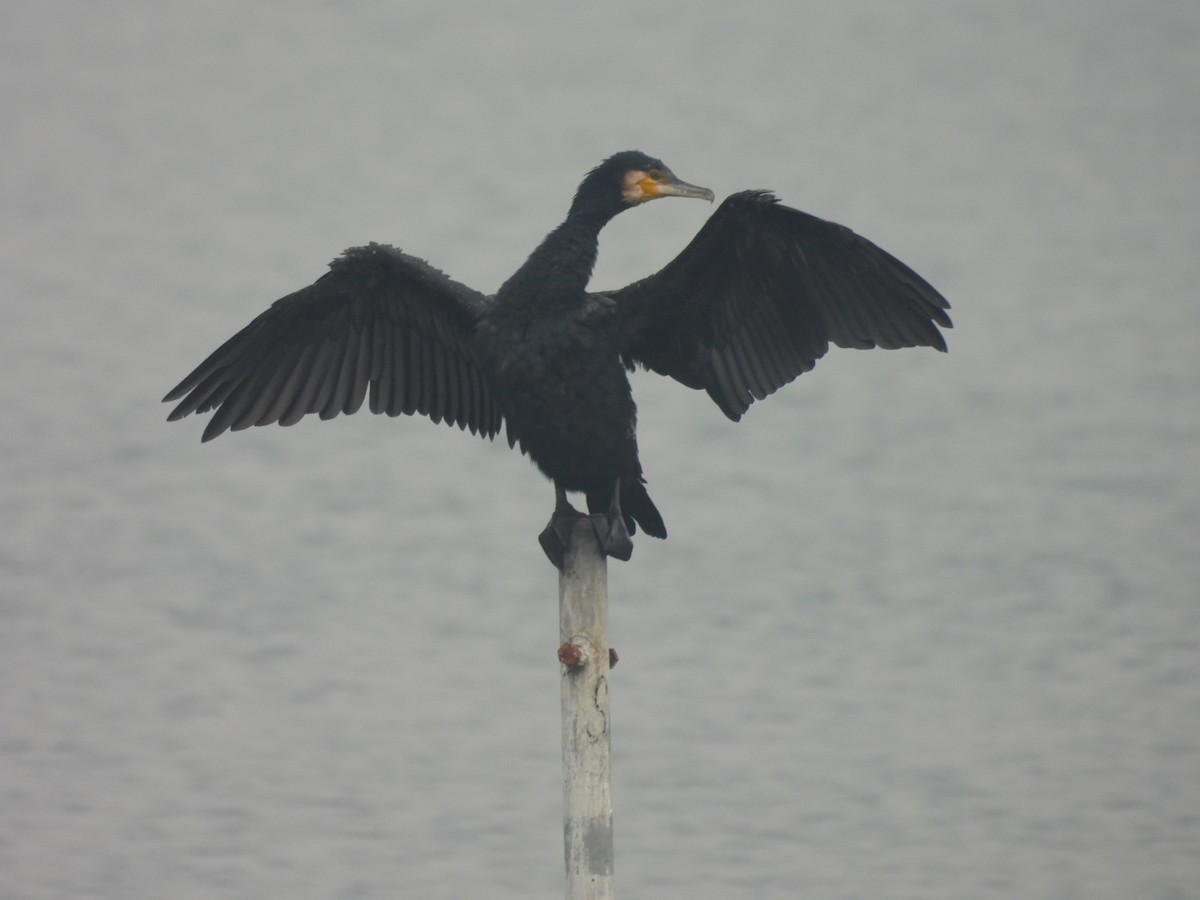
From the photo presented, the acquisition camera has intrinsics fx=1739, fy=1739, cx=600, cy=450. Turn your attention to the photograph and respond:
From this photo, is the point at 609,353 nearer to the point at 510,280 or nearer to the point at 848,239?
the point at 510,280

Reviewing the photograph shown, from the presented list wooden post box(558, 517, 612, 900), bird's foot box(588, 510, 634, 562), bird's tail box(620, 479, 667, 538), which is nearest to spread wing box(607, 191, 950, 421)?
bird's tail box(620, 479, 667, 538)

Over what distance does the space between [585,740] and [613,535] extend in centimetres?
70

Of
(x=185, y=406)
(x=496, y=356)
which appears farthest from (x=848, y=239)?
(x=185, y=406)

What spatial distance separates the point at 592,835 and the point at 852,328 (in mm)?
2000

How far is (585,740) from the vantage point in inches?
193

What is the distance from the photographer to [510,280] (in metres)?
5.75

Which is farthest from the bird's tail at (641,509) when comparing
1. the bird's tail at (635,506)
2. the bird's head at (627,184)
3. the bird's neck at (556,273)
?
the bird's head at (627,184)

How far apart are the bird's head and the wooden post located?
1497 mm

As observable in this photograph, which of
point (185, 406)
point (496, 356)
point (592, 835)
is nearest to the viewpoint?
point (592, 835)

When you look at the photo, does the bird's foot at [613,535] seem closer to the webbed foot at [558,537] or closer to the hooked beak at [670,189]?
the webbed foot at [558,537]

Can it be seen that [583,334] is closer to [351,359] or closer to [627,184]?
[627,184]

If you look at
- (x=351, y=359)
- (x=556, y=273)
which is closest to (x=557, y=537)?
(x=556, y=273)

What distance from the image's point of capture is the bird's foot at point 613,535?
518 centimetres

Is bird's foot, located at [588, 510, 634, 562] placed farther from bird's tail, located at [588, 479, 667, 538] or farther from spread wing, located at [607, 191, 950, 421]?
spread wing, located at [607, 191, 950, 421]
